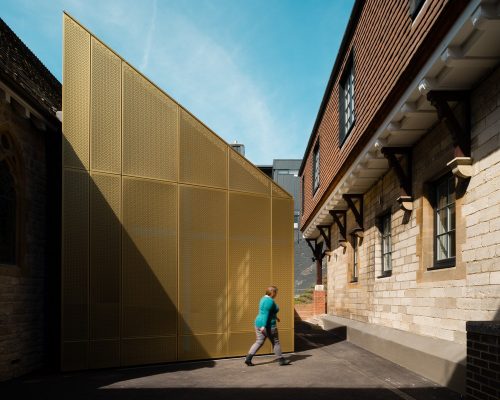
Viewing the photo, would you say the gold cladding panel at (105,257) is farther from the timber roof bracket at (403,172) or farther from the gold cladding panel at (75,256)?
the timber roof bracket at (403,172)

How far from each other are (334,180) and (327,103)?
11.8 ft

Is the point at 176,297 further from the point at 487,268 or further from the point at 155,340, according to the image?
the point at 487,268

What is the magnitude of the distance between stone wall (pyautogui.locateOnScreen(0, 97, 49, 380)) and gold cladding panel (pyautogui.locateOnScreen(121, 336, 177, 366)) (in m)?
1.47

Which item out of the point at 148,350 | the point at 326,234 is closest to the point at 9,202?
the point at 148,350

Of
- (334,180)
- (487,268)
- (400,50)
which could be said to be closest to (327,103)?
(334,180)

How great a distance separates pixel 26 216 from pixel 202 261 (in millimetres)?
3384

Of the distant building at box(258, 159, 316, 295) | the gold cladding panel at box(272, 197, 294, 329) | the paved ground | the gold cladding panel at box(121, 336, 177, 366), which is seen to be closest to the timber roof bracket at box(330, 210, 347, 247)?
the gold cladding panel at box(272, 197, 294, 329)

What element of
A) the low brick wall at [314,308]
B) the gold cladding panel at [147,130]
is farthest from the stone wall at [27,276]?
the low brick wall at [314,308]

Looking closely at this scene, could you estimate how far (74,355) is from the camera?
26.9 ft

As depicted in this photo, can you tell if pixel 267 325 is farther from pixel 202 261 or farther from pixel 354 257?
pixel 354 257

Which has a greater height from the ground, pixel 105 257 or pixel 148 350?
pixel 105 257

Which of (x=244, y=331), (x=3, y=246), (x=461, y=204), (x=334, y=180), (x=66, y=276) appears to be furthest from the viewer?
(x=334, y=180)

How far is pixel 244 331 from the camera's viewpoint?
9977 millimetres

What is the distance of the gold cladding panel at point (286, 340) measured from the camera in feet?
34.4
